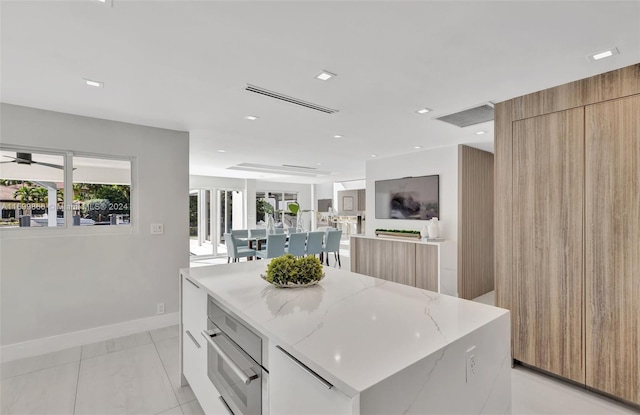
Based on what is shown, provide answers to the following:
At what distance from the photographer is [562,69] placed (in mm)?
2092

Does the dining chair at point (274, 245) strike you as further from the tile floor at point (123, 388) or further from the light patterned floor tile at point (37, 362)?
the light patterned floor tile at point (37, 362)

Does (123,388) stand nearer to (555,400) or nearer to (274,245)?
(274,245)

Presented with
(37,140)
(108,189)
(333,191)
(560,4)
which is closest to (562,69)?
(560,4)

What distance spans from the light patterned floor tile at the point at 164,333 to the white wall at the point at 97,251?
21 cm

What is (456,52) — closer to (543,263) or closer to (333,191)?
(543,263)

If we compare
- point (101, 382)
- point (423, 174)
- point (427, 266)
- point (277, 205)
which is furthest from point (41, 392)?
point (277, 205)

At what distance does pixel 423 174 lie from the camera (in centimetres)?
504

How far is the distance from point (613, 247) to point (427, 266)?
2.51 m

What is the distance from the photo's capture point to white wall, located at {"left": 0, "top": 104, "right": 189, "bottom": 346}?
279 centimetres

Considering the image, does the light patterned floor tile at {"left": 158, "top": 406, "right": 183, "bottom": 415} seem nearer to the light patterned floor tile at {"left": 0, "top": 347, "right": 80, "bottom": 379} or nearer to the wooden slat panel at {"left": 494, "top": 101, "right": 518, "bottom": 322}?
the light patterned floor tile at {"left": 0, "top": 347, "right": 80, "bottom": 379}

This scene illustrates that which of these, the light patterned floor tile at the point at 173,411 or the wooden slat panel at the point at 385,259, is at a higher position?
the wooden slat panel at the point at 385,259

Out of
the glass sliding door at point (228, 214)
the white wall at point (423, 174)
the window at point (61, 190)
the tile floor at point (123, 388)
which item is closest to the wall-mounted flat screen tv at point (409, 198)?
the white wall at point (423, 174)

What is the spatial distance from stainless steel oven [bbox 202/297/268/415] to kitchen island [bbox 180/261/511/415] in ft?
0.15

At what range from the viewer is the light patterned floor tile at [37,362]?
2527 millimetres
